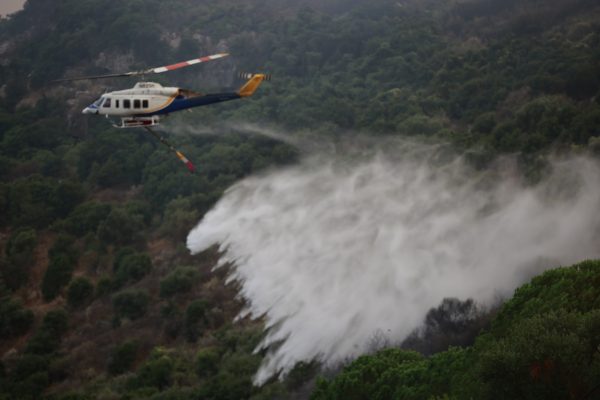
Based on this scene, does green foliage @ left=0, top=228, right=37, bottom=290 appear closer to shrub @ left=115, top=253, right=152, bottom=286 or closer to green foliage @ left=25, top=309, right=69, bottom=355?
shrub @ left=115, top=253, right=152, bottom=286

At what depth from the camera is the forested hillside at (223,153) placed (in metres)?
28.2

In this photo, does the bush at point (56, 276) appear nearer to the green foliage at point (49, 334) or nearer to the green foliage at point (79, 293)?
the green foliage at point (79, 293)

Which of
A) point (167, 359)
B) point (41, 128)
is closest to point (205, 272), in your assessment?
point (167, 359)

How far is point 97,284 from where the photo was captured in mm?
67125

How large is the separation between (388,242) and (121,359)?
2113 centimetres

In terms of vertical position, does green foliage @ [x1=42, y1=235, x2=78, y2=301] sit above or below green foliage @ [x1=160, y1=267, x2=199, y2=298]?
below

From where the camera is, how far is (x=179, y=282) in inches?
2317

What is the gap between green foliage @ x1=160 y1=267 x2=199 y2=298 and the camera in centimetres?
5866

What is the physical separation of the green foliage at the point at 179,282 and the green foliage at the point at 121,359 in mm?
8863

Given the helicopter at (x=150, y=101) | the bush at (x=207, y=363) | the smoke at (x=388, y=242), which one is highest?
the helicopter at (x=150, y=101)

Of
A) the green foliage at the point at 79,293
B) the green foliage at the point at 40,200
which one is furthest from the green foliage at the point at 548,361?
the green foliage at the point at 40,200

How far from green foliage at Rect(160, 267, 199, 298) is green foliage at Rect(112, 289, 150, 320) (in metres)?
1.77

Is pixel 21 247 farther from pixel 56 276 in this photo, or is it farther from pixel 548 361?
pixel 548 361

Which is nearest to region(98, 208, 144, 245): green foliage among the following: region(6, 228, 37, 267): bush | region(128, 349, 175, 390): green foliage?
region(6, 228, 37, 267): bush
